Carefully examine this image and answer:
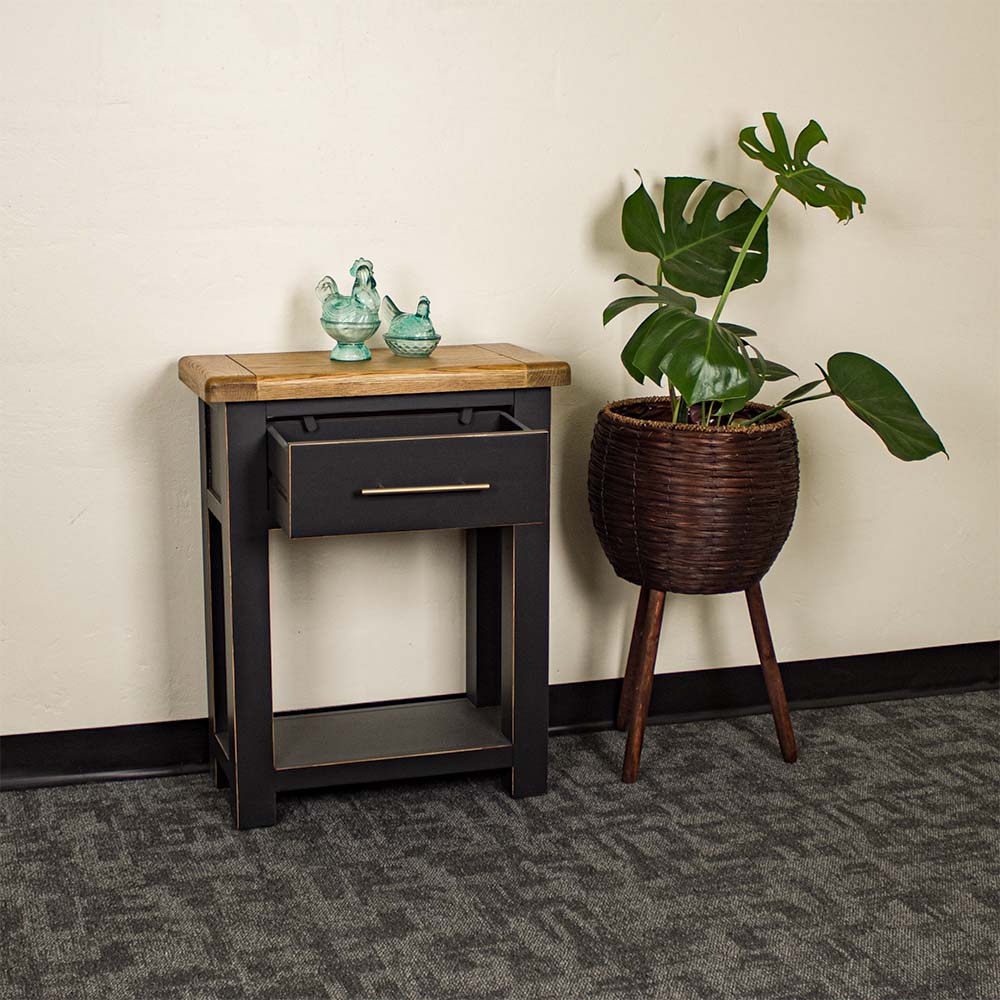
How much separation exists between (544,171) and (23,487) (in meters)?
1.13

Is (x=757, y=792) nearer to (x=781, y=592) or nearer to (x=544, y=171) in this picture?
(x=781, y=592)

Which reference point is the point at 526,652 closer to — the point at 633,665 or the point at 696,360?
the point at 633,665

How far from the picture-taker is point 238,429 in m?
2.24

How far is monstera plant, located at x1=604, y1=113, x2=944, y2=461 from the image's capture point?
2.27m

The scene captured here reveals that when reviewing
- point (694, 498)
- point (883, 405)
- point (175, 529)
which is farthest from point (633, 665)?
point (175, 529)

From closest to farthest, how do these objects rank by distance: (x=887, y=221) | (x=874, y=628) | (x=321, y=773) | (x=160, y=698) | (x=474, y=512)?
(x=474, y=512)
(x=321, y=773)
(x=160, y=698)
(x=887, y=221)
(x=874, y=628)

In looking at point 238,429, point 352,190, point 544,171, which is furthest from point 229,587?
point 544,171

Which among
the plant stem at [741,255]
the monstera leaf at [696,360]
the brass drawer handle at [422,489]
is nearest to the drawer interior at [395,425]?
the brass drawer handle at [422,489]

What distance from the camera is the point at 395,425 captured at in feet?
7.61

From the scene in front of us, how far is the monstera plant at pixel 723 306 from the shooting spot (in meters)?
2.27

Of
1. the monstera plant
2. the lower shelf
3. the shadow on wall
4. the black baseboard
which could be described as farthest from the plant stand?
the shadow on wall

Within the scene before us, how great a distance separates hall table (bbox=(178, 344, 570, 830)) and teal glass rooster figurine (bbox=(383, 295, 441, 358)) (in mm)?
20

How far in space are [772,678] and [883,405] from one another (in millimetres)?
613

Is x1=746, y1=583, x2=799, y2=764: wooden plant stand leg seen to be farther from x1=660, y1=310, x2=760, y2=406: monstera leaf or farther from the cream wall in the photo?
x1=660, y1=310, x2=760, y2=406: monstera leaf
